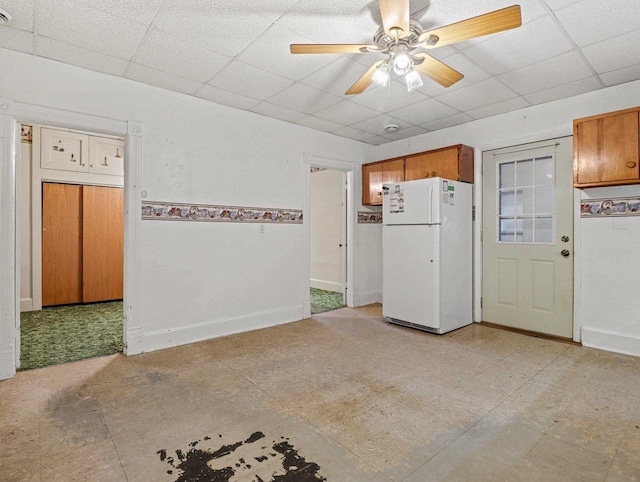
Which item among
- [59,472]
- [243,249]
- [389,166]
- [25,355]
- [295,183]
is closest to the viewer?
[59,472]

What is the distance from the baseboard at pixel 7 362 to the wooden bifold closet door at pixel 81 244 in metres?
2.92

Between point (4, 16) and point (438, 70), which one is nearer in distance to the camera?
A: point (4, 16)

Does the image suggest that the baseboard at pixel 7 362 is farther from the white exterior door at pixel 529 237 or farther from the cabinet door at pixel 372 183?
the white exterior door at pixel 529 237

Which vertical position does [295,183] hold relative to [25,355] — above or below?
above

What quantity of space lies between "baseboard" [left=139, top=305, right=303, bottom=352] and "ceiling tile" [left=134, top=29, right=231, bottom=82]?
8.13 feet

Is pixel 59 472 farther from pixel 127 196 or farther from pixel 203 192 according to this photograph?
pixel 203 192

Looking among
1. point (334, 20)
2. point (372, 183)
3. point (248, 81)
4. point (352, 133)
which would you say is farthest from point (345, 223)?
point (334, 20)

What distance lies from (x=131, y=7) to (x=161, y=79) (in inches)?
42.2

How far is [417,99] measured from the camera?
375cm

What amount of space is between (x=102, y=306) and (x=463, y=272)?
5321 mm

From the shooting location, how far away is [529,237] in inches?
159

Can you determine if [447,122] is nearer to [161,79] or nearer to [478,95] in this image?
[478,95]

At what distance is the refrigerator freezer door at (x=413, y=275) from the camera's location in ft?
12.8

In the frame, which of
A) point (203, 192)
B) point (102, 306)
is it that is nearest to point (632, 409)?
point (203, 192)
